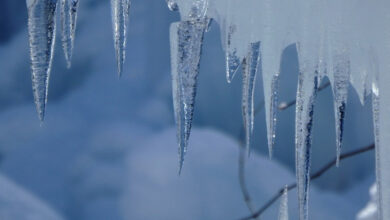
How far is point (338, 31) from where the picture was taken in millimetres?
599

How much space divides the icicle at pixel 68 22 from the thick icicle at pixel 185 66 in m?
0.13

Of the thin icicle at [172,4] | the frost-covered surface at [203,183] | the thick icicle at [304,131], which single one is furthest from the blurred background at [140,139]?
the thin icicle at [172,4]

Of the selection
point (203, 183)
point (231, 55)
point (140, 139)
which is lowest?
point (203, 183)

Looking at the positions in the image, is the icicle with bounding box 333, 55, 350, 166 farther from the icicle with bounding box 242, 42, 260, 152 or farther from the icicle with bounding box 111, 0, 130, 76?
the icicle with bounding box 111, 0, 130, 76

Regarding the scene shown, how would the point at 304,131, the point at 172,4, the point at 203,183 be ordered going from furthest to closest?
the point at 203,183
the point at 304,131
the point at 172,4

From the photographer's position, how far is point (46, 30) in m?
0.70

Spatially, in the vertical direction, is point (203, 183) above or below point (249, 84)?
below

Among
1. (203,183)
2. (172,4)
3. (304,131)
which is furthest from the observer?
(203,183)

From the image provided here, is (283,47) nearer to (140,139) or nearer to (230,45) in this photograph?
(230,45)

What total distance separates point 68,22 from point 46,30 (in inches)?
1.6

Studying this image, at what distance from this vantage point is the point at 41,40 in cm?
70

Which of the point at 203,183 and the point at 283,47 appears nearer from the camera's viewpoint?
the point at 283,47

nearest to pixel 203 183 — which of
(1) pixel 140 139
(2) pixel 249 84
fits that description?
(1) pixel 140 139

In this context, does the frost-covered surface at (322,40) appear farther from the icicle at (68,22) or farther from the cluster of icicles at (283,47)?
the icicle at (68,22)
